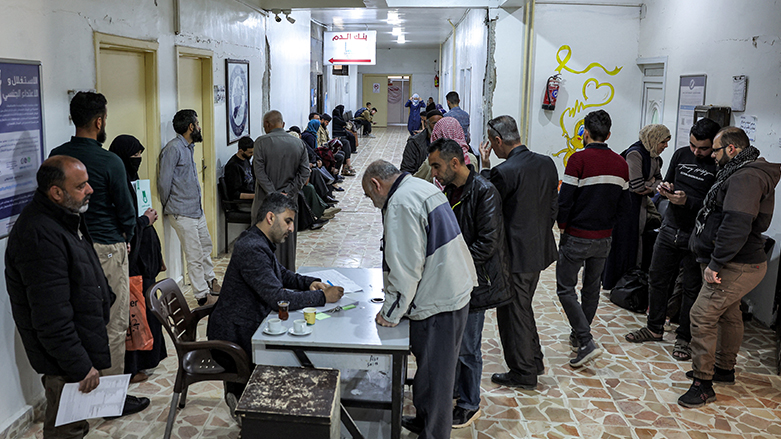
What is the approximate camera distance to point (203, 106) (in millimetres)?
6992

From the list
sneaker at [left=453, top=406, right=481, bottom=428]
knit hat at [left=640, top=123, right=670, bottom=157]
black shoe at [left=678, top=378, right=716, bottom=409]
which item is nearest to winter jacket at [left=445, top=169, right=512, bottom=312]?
sneaker at [left=453, top=406, right=481, bottom=428]

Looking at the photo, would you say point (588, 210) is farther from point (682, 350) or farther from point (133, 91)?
point (133, 91)

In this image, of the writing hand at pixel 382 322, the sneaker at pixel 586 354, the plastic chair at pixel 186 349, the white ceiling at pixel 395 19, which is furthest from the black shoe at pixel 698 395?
the white ceiling at pixel 395 19

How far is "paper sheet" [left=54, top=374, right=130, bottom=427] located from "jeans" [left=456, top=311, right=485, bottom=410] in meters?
1.87

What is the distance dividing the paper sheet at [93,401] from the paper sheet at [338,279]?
1.26m

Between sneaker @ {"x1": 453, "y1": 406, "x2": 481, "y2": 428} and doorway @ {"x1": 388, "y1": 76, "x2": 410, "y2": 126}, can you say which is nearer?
sneaker @ {"x1": 453, "y1": 406, "x2": 481, "y2": 428}

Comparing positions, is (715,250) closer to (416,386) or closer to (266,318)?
(416,386)

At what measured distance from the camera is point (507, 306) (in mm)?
4273

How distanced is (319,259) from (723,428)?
4.64 meters

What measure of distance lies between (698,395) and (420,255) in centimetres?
247

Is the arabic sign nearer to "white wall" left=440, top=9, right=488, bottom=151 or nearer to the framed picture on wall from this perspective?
"white wall" left=440, top=9, right=488, bottom=151

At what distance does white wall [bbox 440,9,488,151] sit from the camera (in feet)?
35.7

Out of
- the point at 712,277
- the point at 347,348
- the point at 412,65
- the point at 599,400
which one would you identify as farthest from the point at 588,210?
the point at 412,65

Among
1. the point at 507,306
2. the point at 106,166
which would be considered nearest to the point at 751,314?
the point at 507,306
